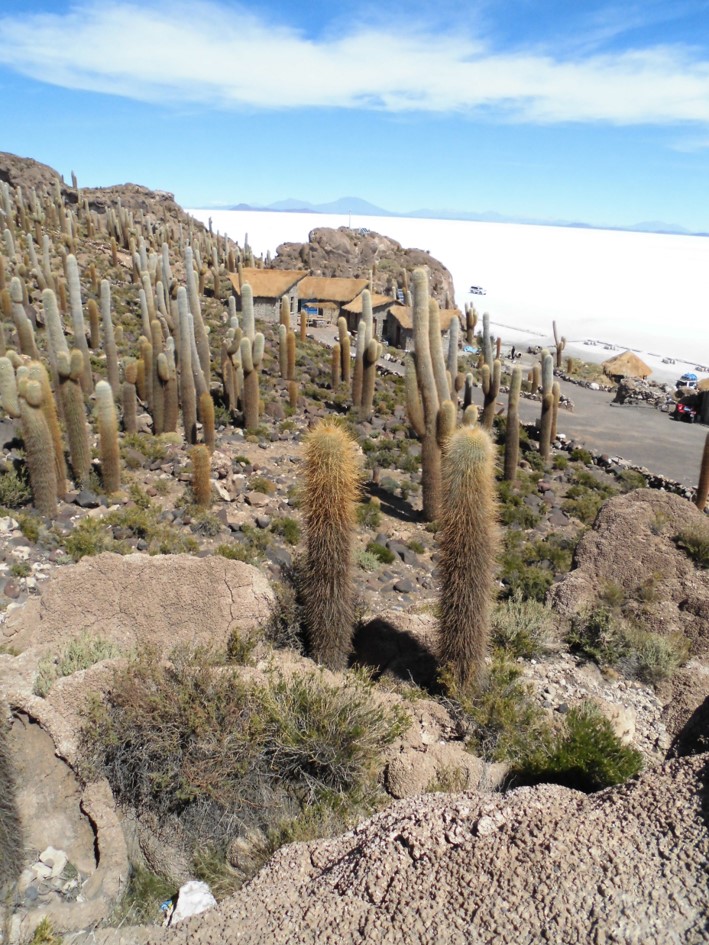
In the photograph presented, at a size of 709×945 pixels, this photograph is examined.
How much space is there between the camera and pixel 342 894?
3.74 metres

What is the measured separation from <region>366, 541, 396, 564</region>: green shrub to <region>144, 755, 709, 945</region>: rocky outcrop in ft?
29.9

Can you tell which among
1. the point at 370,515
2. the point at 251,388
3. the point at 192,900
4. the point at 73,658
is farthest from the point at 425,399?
the point at 192,900

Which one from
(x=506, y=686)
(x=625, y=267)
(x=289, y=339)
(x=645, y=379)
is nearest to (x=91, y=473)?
(x=506, y=686)

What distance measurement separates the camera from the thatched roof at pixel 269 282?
40.3 metres

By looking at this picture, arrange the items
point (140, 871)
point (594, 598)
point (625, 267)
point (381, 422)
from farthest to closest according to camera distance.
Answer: point (625, 267) < point (381, 422) < point (594, 598) < point (140, 871)

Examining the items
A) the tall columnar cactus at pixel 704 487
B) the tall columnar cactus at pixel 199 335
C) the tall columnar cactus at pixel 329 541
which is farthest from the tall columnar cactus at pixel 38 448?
the tall columnar cactus at pixel 704 487

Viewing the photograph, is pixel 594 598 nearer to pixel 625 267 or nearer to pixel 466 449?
pixel 466 449

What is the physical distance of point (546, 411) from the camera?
21547 mm

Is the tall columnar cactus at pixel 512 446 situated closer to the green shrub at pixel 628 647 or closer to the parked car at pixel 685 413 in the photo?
the green shrub at pixel 628 647

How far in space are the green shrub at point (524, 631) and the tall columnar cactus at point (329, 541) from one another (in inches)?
86.7

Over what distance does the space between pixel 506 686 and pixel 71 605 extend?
5062mm

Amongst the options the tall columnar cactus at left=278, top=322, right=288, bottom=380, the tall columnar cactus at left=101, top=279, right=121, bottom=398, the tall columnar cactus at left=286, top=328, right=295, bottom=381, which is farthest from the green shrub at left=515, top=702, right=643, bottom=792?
the tall columnar cactus at left=278, top=322, right=288, bottom=380

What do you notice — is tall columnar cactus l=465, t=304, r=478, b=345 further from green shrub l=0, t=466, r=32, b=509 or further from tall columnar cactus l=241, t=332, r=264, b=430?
green shrub l=0, t=466, r=32, b=509

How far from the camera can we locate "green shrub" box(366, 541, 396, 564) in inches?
529
